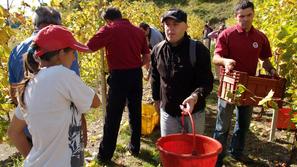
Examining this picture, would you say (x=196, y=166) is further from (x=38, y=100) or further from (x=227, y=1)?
(x=227, y=1)

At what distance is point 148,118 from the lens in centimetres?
561

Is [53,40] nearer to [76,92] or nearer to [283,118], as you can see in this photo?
[76,92]

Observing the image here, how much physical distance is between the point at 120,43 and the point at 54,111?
97.2 inches

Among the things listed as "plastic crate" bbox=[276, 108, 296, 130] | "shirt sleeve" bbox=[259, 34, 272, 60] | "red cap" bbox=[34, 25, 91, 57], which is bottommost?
"plastic crate" bbox=[276, 108, 296, 130]

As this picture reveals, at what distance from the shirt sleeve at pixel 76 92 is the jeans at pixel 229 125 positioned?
84.9 inches

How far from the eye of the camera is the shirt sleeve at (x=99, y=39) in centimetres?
438

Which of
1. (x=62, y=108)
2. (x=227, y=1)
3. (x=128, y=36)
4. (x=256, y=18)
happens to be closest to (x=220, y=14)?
(x=227, y=1)

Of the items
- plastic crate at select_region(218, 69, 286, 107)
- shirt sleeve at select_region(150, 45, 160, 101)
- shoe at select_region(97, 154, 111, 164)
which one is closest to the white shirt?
shirt sleeve at select_region(150, 45, 160, 101)

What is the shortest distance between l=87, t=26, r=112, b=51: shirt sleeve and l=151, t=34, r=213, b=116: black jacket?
1127mm

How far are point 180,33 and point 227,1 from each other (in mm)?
41997

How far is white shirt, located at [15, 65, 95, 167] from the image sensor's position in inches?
83.9

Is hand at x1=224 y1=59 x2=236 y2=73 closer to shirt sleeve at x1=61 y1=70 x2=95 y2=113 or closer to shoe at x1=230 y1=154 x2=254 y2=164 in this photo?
shoe at x1=230 y1=154 x2=254 y2=164

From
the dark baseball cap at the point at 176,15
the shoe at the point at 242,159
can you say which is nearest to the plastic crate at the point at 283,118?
the shoe at the point at 242,159

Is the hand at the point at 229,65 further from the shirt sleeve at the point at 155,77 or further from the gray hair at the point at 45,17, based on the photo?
the gray hair at the point at 45,17
